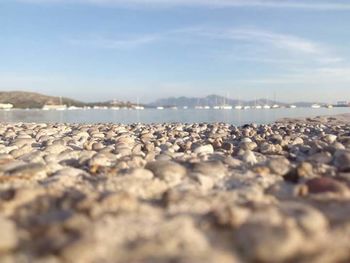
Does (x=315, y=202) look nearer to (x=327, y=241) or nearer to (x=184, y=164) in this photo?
(x=327, y=241)

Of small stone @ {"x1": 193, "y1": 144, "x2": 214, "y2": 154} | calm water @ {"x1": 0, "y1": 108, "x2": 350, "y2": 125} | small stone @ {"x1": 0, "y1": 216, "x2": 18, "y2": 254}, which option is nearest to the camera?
small stone @ {"x1": 0, "y1": 216, "x2": 18, "y2": 254}

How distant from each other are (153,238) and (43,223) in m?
0.95

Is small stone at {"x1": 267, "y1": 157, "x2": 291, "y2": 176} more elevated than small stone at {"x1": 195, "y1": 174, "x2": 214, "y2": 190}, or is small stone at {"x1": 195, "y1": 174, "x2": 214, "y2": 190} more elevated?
small stone at {"x1": 267, "y1": 157, "x2": 291, "y2": 176}

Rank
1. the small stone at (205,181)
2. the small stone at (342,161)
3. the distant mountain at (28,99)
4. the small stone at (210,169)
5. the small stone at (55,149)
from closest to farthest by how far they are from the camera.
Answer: the small stone at (205,181)
the small stone at (210,169)
the small stone at (342,161)
the small stone at (55,149)
the distant mountain at (28,99)

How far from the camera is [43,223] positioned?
359 centimetres

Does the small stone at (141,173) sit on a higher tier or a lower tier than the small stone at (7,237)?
higher

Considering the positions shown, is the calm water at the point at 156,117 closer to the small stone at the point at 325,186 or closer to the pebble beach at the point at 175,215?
the pebble beach at the point at 175,215

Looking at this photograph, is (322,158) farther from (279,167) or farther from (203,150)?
(203,150)

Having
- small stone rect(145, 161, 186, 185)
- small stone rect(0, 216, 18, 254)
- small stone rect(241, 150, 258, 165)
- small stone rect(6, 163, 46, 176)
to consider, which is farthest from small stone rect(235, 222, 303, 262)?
small stone rect(241, 150, 258, 165)

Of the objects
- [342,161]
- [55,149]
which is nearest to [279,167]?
[342,161]

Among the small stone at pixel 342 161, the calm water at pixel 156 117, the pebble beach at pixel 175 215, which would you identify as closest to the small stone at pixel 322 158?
the small stone at pixel 342 161

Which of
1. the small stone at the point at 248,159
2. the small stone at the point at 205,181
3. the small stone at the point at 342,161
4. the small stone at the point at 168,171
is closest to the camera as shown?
the small stone at the point at 205,181

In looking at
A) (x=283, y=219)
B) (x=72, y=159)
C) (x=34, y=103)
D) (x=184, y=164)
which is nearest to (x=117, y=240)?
(x=283, y=219)

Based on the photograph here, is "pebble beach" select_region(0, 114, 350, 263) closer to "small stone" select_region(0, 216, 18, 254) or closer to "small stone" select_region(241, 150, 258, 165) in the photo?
"small stone" select_region(0, 216, 18, 254)
